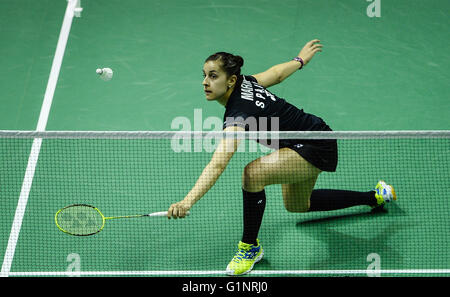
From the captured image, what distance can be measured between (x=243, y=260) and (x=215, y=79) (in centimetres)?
142

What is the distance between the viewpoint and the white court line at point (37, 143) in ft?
16.1

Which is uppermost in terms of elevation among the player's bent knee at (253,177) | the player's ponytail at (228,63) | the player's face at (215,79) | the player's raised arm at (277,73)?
the player's raised arm at (277,73)

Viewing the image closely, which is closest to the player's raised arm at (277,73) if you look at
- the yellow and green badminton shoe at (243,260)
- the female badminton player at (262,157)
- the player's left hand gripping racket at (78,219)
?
the female badminton player at (262,157)

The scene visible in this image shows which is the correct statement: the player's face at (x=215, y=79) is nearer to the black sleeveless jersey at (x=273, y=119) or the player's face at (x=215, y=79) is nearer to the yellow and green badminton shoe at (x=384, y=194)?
the black sleeveless jersey at (x=273, y=119)

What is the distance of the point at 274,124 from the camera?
14.9 ft

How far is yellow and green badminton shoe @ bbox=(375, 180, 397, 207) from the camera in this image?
5.26 m

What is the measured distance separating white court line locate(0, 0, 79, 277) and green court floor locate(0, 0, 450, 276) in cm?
6

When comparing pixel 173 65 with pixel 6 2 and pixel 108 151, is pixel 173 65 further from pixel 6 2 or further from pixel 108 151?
pixel 6 2

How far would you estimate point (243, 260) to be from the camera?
4664mm

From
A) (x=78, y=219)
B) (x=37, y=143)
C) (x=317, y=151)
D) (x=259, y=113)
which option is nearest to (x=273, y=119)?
(x=259, y=113)

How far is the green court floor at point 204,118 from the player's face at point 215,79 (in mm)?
1274

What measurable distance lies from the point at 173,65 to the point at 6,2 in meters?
2.89

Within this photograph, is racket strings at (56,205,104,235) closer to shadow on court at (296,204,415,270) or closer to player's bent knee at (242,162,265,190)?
player's bent knee at (242,162,265,190)

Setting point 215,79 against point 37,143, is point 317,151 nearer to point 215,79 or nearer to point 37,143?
point 215,79
